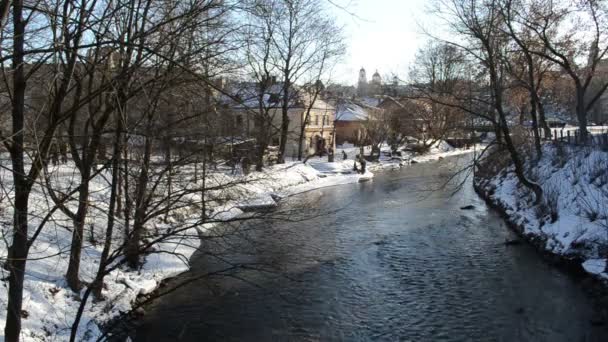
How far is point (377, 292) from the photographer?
11.9m

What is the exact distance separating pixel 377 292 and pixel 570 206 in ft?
26.8

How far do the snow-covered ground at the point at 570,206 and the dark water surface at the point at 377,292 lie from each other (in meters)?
0.81

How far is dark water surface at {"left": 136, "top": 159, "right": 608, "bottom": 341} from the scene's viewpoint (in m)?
→ 9.76

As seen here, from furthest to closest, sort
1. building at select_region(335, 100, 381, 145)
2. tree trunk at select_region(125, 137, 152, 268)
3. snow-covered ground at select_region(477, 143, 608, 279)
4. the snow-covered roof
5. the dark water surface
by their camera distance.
→ building at select_region(335, 100, 381, 145) → the snow-covered roof → snow-covered ground at select_region(477, 143, 608, 279) → the dark water surface → tree trunk at select_region(125, 137, 152, 268)

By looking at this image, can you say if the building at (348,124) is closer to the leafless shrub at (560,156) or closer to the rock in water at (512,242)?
the leafless shrub at (560,156)

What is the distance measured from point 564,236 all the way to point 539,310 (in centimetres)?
501

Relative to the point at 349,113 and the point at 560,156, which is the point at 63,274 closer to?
the point at 560,156

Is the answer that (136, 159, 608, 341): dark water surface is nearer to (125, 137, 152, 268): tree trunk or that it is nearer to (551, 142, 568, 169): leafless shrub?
(125, 137, 152, 268): tree trunk

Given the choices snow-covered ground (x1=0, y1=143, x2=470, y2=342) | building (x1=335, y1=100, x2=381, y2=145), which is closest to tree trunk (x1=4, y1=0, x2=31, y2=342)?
snow-covered ground (x1=0, y1=143, x2=470, y2=342)

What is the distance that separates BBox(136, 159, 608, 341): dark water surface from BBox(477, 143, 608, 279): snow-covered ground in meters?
0.81

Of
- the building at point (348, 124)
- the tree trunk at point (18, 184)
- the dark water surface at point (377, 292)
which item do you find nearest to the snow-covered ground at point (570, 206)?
the dark water surface at point (377, 292)

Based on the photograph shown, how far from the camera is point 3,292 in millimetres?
9148

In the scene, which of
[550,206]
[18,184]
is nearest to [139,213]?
[18,184]

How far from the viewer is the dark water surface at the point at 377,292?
976 centimetres
